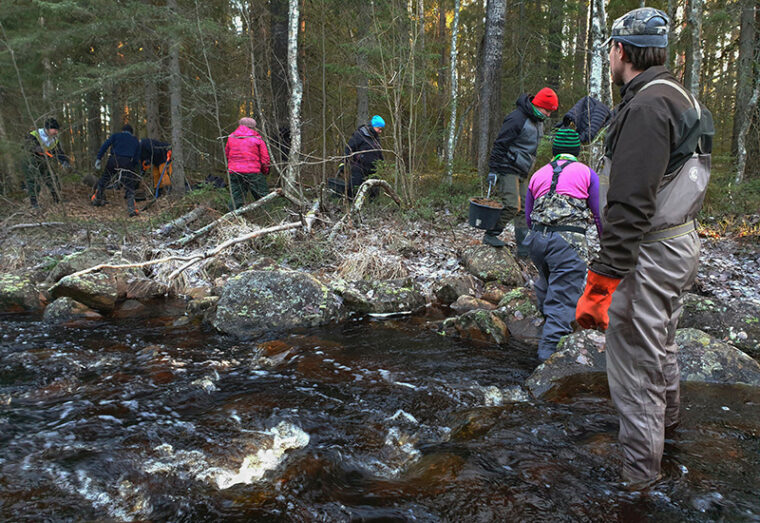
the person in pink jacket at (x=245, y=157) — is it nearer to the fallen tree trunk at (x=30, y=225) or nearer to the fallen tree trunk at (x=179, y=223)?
the fallen tree trunk at (x=179, y=223)

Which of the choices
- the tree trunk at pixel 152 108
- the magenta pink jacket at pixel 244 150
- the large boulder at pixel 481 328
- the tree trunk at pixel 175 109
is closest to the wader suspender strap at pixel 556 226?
the large boulder at pixel 481 328

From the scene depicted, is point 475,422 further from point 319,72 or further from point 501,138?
point 319,72

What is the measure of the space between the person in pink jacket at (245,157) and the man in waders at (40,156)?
3971mm

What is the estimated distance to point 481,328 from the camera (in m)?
5.55

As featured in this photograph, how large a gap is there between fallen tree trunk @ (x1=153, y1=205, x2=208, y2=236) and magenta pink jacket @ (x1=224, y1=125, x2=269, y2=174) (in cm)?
151

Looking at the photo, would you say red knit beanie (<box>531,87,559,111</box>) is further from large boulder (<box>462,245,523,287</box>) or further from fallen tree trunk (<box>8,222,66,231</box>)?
fallen tree trunk (<box>8,222,66,231</box>)

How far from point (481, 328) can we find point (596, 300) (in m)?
2.92

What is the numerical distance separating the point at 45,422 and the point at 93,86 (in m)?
10.0

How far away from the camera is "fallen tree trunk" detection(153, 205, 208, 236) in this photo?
1002 cm

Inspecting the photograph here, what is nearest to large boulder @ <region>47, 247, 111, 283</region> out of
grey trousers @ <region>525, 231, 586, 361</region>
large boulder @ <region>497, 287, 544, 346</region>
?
large boulder @ <region>497, 287, 544, 346</region>

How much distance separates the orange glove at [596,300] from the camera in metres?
2.62

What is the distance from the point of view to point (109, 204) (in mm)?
13602

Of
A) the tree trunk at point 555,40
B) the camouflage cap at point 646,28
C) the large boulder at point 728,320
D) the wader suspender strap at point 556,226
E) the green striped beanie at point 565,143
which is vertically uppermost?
the tree trunk at point 555,40

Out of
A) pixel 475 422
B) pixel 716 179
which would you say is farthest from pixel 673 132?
pixel 716 179
